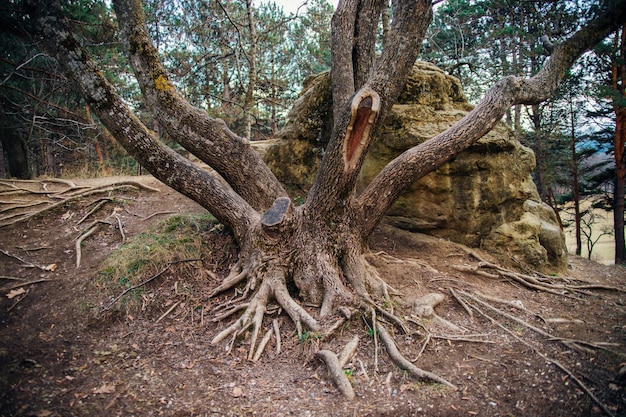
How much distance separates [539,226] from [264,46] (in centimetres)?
1259

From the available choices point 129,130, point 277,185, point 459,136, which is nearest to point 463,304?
point 459,136

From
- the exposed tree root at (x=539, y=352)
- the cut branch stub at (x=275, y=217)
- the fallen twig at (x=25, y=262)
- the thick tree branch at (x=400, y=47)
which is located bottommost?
the exposed tree root at (x=539, y=352)

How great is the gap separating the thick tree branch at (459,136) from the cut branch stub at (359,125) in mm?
702

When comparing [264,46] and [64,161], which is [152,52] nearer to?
[264,46]

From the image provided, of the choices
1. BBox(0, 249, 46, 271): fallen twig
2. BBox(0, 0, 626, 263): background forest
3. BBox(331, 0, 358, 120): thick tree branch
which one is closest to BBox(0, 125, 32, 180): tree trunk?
BBox(0, 0, 626, 263): background forest

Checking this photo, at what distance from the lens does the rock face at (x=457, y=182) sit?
18.3 feet

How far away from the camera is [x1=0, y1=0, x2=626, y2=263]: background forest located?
27.3ft

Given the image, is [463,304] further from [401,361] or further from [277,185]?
[277,185]

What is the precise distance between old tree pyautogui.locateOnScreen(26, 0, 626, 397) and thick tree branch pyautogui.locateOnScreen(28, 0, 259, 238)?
1 cm

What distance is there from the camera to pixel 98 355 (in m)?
3.35

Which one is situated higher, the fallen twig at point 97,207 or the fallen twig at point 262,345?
the fallen twig at point 97,207

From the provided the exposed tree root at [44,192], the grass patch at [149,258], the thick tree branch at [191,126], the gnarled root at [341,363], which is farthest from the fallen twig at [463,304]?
the exposed tree root at [44,192]

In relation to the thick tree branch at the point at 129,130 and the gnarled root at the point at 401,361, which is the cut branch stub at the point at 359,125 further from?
the gnarled root at the point at 401,361

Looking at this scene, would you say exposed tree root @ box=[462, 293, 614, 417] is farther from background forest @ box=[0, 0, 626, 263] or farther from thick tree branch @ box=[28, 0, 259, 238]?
background forest @ box=[0, 0, 626, 263]
